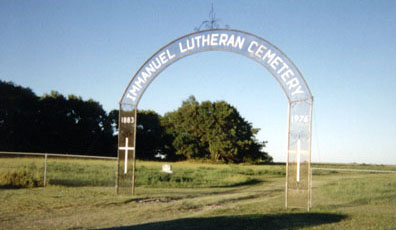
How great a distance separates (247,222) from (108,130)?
40.6 m

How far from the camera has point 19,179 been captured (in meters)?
14.8

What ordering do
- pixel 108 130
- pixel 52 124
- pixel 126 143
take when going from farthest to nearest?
pixel 108 130, pixel 52 124, pixel 126 143

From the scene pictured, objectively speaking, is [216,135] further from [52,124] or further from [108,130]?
[52,124]

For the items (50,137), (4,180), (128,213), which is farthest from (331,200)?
(50,137)

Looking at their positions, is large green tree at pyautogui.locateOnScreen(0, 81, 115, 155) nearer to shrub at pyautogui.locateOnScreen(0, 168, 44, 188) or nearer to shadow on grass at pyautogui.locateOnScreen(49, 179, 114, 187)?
shadow on grass at pyautogui.locateOnScreen(49, 179, 114, 187)

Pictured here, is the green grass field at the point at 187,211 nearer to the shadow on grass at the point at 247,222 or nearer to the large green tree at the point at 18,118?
the shadow on grass at the point at 247,222

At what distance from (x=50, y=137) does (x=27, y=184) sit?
28.4 metres

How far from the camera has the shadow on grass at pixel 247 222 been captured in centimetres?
753

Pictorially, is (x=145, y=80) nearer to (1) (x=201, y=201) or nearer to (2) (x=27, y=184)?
(1) (x=201, y=201)

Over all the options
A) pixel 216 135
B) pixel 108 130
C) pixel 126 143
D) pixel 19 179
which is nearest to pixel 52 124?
pixel 108 130

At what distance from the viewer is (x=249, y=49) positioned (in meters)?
10.6

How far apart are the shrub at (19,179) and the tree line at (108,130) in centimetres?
2505

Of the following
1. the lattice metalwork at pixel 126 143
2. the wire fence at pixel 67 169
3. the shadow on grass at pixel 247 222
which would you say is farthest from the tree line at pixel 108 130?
the shadow on grass at pixel 247 222

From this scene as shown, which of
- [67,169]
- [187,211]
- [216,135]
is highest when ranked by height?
[216,135]
